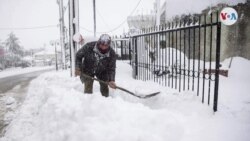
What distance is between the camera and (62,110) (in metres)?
4.79

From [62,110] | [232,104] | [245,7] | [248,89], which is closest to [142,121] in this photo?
[62,110]

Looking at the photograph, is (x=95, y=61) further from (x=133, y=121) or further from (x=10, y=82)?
(x=10, y=82)

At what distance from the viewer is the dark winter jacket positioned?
666 centimetres

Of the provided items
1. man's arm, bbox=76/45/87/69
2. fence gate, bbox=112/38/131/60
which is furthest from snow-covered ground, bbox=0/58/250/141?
fence gate, bbox=112/38/131/60

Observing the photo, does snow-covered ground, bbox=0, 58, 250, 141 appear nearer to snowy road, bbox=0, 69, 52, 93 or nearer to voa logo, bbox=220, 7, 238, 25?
voa logo, bbox=220, 7, 238, 25

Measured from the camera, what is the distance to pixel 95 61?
677cm

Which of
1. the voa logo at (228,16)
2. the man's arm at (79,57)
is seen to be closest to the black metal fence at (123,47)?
the man's arm at (79,57)

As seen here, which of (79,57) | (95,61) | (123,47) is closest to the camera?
(79,57)

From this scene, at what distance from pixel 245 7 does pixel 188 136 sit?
28.2 feet

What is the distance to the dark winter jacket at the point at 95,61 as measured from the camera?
666 centimetres

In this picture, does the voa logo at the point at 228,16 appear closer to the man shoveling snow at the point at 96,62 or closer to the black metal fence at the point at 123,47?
the man shoveling snow at the point at 96,62

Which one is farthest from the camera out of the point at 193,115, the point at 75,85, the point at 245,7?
the point at 245,7

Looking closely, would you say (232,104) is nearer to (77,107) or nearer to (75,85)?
(77,107)

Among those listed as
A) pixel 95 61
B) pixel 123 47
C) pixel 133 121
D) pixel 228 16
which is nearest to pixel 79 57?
pixel 95 61
